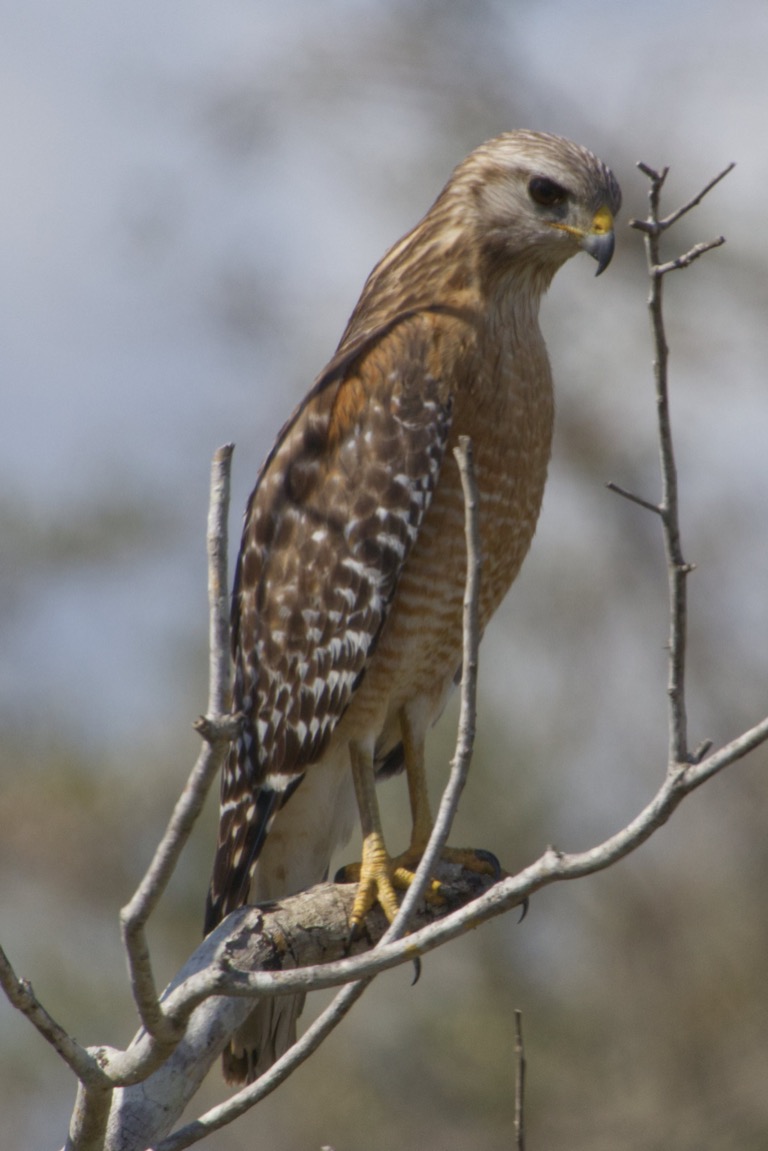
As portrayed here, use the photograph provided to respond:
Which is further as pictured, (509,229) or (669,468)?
(509,229)

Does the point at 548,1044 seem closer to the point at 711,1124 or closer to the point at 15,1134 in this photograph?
the point at 711,1124

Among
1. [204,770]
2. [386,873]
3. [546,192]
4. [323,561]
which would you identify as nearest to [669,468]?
[204,770]

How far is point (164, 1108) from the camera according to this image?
10.1 ft

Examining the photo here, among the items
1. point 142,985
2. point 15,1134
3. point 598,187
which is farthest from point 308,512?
point 15,1134

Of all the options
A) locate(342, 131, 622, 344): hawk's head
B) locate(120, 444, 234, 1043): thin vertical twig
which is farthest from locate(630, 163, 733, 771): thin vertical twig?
locate(342, 131, 622, 344): hawk's head

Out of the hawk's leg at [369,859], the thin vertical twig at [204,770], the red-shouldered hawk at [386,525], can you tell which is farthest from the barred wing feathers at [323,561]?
the thin vertical twig at [204,770]

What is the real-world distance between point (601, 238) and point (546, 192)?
0.22 meters

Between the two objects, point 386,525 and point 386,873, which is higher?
point 386,525

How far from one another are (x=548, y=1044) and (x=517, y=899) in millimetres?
9709

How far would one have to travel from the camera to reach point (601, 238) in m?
4.20

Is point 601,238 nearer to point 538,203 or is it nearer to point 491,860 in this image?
point 538,203

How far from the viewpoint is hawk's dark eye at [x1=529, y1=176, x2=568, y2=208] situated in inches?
168

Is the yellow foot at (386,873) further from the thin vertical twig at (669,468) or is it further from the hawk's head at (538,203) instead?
the hawk's head at (538,203)

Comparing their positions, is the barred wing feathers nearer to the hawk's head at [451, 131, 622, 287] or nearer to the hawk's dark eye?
the hawk's head at [451, 131, 622, 287]
